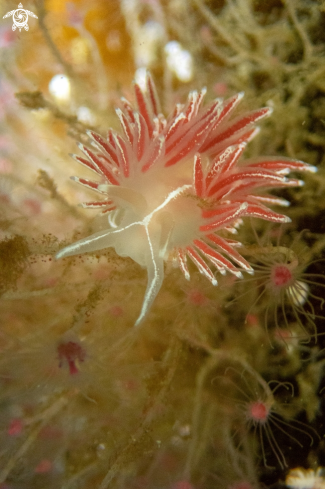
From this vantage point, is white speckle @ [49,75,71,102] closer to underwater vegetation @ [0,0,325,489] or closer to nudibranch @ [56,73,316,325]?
underwater vegetation @ [0,0,325,489]

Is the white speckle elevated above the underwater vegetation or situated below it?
above

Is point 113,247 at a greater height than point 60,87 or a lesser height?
lesser

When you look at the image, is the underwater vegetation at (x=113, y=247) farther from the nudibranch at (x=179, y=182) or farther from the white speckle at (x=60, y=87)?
the nudibranch at (x=179, y=182)

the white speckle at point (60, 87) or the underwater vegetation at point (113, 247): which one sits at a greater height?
the white speckle at point (60, 87)

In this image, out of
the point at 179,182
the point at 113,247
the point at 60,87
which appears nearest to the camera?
the point at 179,182

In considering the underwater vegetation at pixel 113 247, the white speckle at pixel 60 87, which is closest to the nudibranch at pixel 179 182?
the underwater vegetation at pixel 113 247

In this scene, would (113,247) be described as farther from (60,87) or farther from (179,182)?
(60,87)

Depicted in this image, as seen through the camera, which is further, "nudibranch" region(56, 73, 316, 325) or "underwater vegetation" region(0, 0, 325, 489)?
"underwater vegetation" region(0, 0, 325, 489)

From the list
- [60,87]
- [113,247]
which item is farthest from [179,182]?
[60,87]

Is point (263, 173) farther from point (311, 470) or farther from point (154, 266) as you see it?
point (311, 470)

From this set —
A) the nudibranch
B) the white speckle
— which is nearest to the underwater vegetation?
the white speckle
